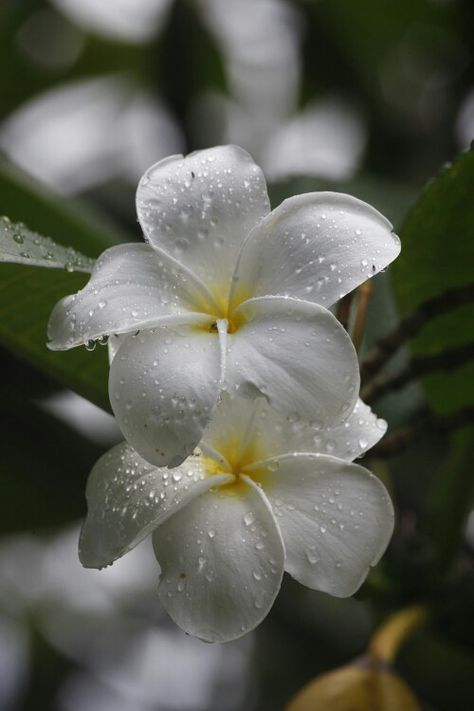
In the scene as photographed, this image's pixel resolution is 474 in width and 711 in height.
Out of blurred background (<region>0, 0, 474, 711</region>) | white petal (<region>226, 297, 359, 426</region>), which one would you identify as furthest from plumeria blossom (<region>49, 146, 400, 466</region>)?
blurred background (<region>0, 0, 474, 711</region>)

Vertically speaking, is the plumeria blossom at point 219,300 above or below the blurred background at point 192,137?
above

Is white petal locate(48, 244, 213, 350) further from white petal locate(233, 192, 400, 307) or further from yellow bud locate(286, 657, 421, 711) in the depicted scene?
yellow bud locate(286, 657, 421, 711)

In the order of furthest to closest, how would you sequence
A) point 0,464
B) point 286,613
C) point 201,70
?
point 201,70 < point 286,613 < point 0,464

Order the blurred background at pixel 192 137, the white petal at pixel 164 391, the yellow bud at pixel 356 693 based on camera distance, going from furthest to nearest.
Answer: the blurred background at pixel 192 137
the yellow bud at pixel 356 693
the white petal at pixel 164 391

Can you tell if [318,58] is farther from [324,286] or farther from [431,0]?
[324,286]

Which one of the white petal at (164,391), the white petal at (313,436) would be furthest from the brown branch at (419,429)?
the white petal at (164,391)

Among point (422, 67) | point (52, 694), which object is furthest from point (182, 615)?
point (422, 67)

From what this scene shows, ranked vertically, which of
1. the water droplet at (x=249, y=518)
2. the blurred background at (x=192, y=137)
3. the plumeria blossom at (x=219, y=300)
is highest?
the plumeria blossom at (x=219, y=300)

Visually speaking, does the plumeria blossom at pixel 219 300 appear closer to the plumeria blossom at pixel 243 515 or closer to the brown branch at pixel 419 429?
the plumeria blossom at pixel 243 515
